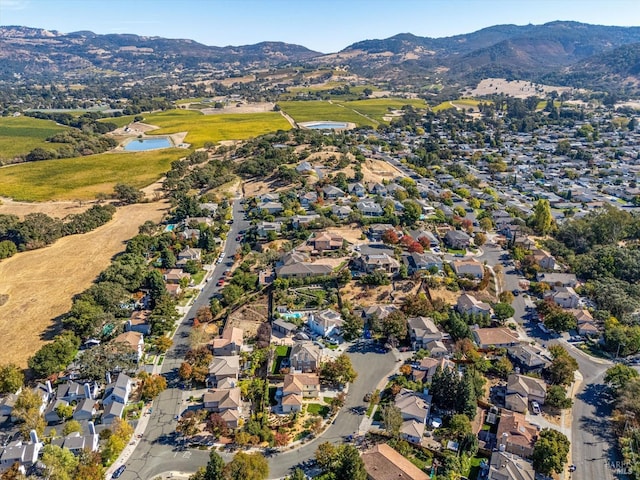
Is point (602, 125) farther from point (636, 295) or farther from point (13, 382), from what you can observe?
point (13, 382)

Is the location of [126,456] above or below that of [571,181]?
below

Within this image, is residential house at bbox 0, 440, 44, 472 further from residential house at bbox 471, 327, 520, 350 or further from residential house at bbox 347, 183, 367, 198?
residential house at bbox 347, 183, 367, 198

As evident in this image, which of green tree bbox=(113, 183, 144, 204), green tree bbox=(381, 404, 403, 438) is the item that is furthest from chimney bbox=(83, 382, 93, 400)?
green tree bbox=(113, 183, 144, 204)

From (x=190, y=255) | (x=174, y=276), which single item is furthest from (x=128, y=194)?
(x=174, y=276)

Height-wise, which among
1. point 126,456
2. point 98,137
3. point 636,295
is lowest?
point 126,456

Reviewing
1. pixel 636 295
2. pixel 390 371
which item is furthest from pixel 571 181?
pixel 390 371

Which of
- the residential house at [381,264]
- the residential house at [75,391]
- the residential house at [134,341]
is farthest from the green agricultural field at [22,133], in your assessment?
the residential house at [381,264]
